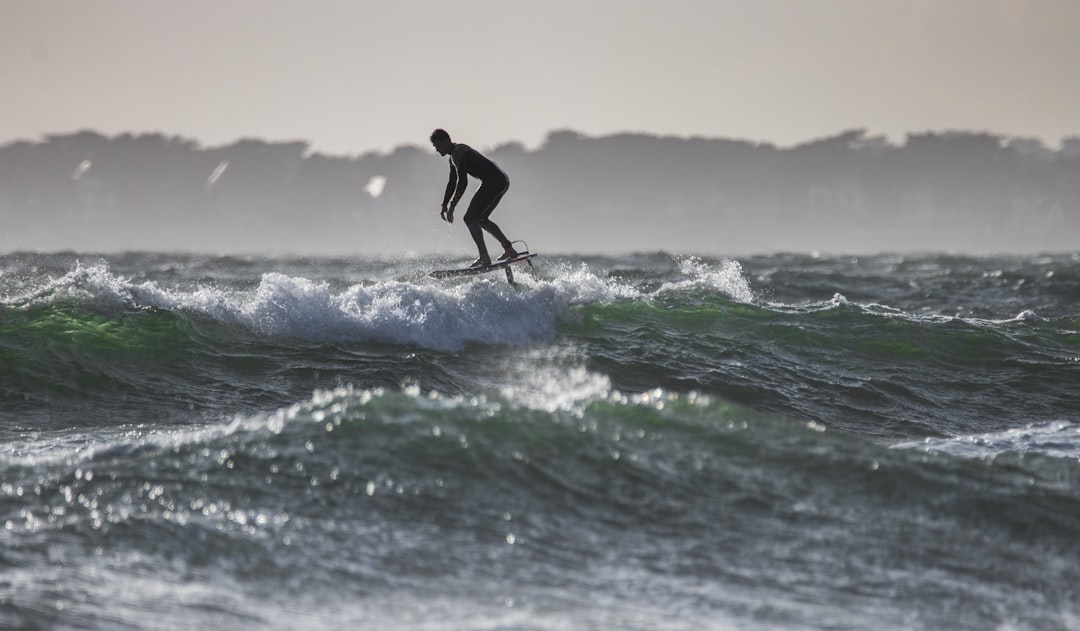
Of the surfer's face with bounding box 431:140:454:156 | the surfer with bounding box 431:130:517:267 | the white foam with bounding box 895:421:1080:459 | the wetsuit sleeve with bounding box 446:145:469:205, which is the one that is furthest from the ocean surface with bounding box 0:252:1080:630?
the surfer's face with bounding box 431:140:454:156

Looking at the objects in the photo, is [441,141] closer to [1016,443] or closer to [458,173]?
[458,173]

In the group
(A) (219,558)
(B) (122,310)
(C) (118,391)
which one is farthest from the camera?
(B) (122,310)

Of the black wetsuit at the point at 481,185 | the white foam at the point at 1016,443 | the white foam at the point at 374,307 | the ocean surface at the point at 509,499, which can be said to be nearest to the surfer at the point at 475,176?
the black wetsuit at the point at 481,185

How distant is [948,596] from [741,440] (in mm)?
2602

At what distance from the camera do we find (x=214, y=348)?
49.6 ft

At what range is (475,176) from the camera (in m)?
15.7

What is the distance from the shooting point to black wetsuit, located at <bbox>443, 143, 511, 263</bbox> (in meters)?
15.4

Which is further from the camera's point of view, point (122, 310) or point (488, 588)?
point (122, 310)

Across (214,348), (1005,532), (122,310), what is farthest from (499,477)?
(122,310)

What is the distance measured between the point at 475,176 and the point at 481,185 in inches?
5.9

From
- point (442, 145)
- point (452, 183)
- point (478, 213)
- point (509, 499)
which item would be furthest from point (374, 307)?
point (509, 499)

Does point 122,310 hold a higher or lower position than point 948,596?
higher

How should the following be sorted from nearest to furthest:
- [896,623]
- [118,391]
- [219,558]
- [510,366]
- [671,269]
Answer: [896,623]
[219,558]
[118,391]
[510,366]
[671,269]

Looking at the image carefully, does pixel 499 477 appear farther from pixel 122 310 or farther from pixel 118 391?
pixel 122 310
